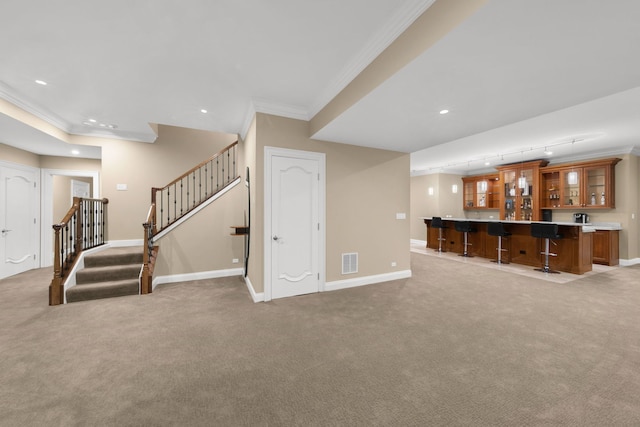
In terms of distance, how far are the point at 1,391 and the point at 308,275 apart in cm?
306

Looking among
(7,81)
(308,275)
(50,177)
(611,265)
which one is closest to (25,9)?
(7,81)

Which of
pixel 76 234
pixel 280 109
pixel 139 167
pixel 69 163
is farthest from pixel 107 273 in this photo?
pixel 280 109

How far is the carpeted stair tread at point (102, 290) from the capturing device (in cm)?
361

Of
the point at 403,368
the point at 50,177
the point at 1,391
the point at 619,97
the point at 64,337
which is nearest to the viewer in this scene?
the point at 1,391

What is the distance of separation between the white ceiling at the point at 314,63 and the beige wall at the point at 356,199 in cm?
29

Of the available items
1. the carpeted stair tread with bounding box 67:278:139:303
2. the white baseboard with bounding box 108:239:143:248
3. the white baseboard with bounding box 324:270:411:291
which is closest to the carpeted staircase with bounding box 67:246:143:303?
the carpeted stair tread with bounding box 67:278:139:303

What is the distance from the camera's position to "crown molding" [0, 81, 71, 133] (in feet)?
10.9

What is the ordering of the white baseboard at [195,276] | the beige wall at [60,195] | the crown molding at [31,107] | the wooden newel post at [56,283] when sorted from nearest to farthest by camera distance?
the crown molding at [31,107] → the wooden newel post at [56,283] → the white baseboard at [195,276] → the beige wall at [60,195]

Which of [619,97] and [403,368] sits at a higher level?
[619,97]

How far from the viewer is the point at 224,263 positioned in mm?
5070

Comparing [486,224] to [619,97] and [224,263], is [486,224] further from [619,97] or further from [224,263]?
[224,263]

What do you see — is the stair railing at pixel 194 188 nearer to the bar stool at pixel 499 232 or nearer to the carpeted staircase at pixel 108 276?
the carpeted staircase at pixel 108 276

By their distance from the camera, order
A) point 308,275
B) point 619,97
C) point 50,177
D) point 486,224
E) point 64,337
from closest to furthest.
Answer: point 64,337 < point 619,97 < point 308,275 < point 50,177 < point 486,224

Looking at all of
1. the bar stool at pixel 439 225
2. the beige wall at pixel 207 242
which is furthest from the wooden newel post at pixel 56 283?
the bar stool at pixel 439 225
